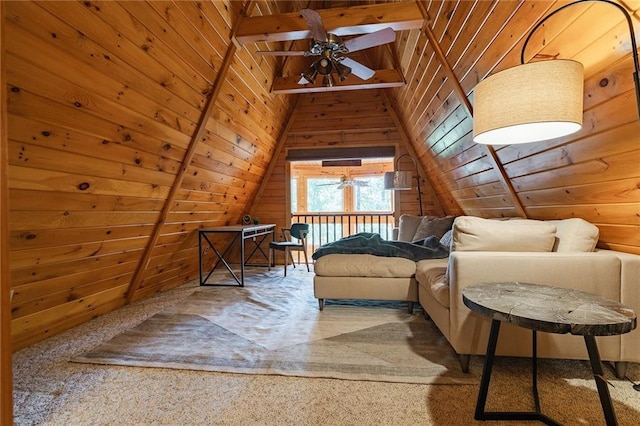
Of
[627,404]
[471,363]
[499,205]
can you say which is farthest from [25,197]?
[499,205]

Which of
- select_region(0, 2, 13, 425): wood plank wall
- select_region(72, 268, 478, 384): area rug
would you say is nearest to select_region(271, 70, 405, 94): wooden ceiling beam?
select_region(72, 268, 478, 384): area rug

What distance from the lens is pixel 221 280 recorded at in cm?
411

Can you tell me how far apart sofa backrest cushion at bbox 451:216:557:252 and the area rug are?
2.46 ft

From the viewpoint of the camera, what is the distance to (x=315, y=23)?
2.07 m

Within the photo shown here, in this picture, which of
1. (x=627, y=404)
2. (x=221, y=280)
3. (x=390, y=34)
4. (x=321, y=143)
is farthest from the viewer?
(x=321, y=143)

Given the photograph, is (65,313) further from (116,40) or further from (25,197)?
(116,40)

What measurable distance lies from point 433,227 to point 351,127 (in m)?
2.18

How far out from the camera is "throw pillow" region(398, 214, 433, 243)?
4.03 m

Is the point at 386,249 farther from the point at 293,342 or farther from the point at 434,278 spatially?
the point at 293,342

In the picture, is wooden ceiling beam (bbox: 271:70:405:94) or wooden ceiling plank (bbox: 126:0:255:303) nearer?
wooden ceiling plank (bbox: 126:0:255:303)

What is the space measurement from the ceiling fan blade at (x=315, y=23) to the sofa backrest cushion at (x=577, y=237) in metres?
2.15

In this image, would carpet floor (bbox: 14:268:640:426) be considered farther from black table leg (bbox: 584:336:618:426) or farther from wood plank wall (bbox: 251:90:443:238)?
wood plank wall (bbox: 251:90:443:238)

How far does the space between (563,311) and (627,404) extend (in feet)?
2.90

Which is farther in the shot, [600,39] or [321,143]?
[321,143]
